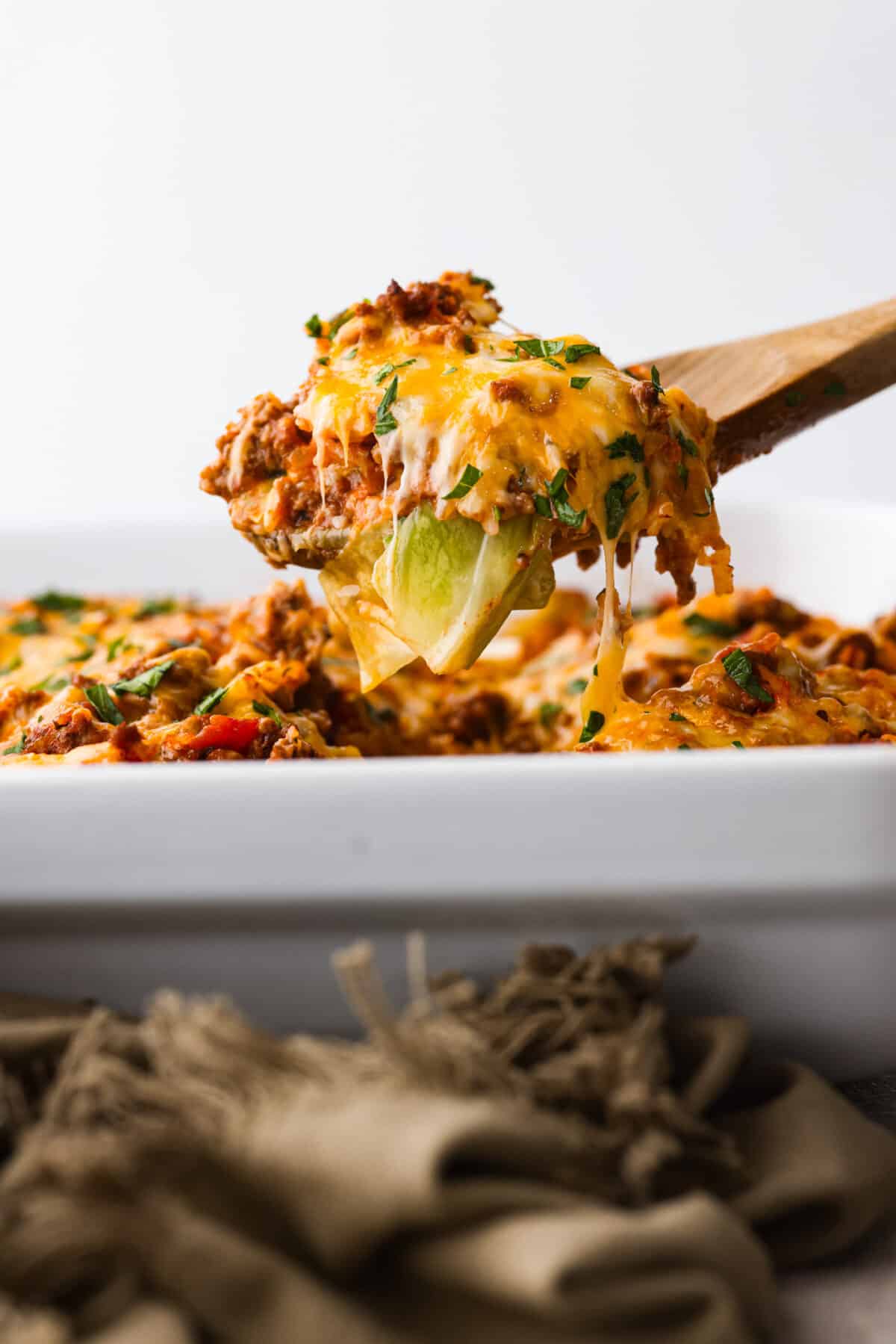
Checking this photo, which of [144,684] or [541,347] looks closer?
[541,347]

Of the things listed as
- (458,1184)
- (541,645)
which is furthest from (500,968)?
(541,645)

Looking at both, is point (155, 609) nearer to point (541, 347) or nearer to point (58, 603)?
point (58, 603)

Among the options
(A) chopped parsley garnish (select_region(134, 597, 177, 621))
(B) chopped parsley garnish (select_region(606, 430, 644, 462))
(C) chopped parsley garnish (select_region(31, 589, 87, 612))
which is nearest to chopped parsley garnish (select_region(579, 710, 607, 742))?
(B) chopped parsley garnish (select_region(606, 430, 644, 462))

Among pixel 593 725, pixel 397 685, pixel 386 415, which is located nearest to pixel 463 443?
pixel 386 415

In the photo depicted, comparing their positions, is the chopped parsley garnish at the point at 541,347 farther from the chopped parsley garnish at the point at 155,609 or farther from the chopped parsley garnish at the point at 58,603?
the chopped parsley garnish at the point at 58,603

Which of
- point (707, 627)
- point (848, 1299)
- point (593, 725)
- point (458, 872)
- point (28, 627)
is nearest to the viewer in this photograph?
point (848, 1299)

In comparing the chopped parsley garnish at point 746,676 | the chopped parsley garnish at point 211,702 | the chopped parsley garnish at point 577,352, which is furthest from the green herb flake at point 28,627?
the chopped parsley garnish at point 746,676
